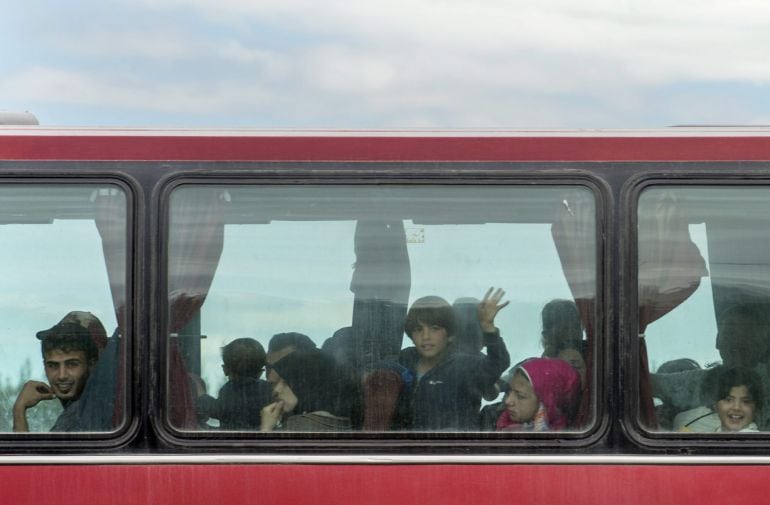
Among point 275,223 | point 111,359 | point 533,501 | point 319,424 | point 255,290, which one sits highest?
point 275,223

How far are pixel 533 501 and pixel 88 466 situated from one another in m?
1.89

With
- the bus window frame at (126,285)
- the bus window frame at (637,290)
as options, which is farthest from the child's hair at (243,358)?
the bus window frame at (637,290)

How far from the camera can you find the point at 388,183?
4527mm

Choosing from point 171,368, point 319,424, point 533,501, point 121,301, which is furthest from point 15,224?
point 533,501

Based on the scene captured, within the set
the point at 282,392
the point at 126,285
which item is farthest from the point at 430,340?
the point at 126,285

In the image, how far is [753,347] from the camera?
4.49 meters

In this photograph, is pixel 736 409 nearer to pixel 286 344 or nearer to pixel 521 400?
pixel 521 400

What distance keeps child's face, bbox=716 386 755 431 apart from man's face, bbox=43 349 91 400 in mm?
2789

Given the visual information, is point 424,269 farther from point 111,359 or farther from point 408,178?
point 111,359

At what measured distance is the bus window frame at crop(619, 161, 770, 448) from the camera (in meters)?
4.42

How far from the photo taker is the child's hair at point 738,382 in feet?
14.7

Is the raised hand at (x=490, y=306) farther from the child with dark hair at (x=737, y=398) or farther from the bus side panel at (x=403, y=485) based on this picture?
the child with dark hair at (x=737, y=398)

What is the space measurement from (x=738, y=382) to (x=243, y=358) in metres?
2.16

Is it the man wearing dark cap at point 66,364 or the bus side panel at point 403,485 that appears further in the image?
the man wearing dark cap at point 66,364
